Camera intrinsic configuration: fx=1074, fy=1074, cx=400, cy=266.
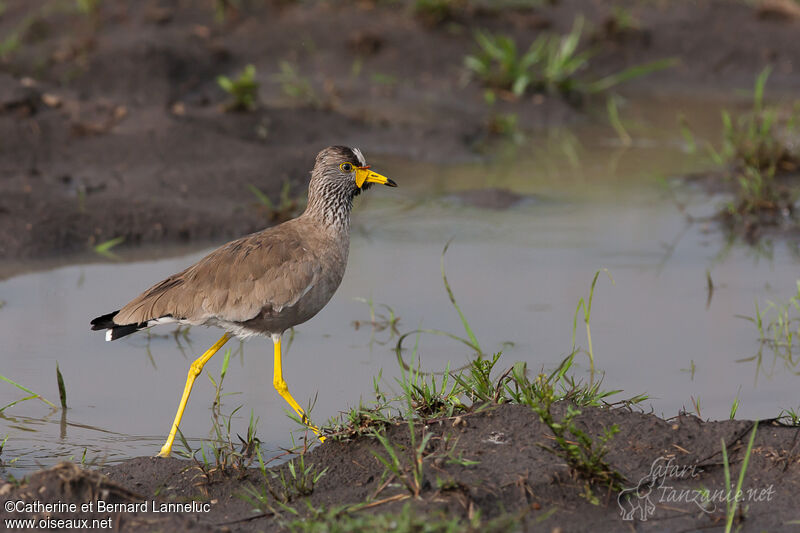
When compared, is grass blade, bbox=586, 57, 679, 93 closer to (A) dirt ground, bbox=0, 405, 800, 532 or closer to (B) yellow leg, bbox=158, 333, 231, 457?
(B) yellow leg, bbox=158, 333, 231, 457

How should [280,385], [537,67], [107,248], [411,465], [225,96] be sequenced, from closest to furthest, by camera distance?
1. [411,465]
2. [280,385]
3. [107,248]
4. [225,96]
5. [537,67]

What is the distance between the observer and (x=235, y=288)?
5.40 meters

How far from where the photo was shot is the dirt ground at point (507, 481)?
4152 millimetres

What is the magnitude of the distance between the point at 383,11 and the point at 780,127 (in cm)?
536

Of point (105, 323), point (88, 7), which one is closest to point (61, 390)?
point (105, 323)

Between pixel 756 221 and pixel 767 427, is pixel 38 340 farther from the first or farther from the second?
pixel 756 221

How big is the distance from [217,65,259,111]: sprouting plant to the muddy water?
72.9 inches

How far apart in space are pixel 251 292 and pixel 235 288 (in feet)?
0.27

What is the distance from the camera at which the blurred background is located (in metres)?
6.05

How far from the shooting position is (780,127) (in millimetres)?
11141

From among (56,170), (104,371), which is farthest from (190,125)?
(104,371)

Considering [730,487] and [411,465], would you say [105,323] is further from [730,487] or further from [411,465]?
[730,487]

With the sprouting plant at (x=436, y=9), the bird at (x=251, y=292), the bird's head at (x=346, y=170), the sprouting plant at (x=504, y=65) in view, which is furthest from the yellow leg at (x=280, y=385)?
the sprouting plant at (x=436, y=9)

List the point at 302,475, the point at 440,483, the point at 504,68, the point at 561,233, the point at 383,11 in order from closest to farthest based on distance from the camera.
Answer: the point at 440,483 < the point at 302,475 < the point at 561,233 < the point at 504,68 < the point at 383,11
